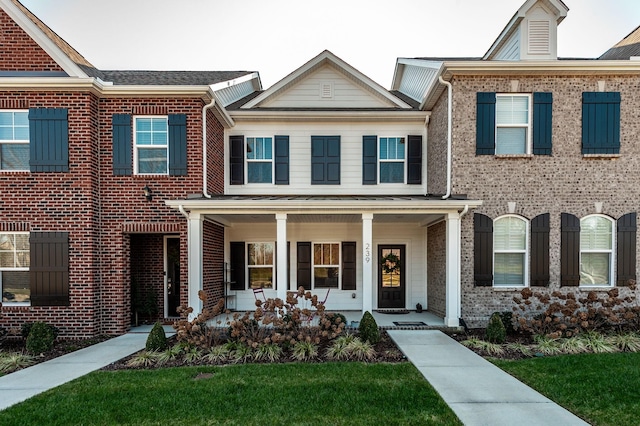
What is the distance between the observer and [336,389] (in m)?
5.61

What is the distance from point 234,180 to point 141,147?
110 inches

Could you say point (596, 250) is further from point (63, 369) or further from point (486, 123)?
point (63, 369)

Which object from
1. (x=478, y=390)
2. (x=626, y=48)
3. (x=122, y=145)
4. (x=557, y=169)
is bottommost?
(x=478, y=390)

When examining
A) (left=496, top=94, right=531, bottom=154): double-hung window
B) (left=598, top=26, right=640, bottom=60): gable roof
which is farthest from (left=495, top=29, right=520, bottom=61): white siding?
(left=598, top=26, right=640, bottom=60): gable roof

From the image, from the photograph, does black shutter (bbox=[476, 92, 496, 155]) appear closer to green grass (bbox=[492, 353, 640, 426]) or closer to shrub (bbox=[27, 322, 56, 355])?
green grass (bbox=[492, 353, 640, 426])

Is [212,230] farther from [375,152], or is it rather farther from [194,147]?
[375,152]

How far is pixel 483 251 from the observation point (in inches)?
372

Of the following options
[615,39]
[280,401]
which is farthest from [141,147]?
[615,39]

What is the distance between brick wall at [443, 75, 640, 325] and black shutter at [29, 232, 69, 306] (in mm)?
9610

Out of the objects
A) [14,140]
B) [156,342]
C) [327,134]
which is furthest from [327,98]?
[156,342]

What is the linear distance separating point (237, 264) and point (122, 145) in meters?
4.70

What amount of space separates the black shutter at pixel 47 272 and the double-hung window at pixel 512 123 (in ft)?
35.8

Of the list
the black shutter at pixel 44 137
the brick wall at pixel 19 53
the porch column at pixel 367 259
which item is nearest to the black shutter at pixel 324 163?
the porch column at pixel 367 259

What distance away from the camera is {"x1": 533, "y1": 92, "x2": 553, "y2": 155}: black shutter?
948 cm
